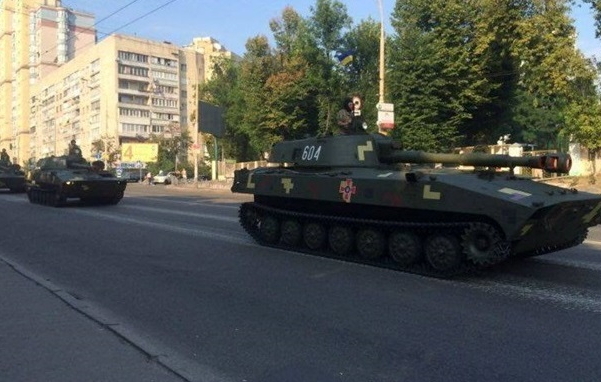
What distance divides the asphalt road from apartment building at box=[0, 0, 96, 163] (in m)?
105

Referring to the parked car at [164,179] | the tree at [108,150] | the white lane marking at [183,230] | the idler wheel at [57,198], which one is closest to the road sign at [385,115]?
the white lane marking at [183,230]

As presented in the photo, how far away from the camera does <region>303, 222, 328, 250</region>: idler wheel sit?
9742mm

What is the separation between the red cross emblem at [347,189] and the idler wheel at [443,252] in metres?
1.42

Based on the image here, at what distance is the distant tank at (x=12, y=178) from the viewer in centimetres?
2858

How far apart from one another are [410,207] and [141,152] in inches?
2771

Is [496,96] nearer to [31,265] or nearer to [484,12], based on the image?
[484,12]

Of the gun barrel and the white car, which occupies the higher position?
the gun barrel

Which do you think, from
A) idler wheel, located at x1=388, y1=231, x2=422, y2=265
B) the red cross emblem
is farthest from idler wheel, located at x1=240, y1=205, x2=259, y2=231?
idler wheel, located at x1=388, y1=231, x2=422, y2=265

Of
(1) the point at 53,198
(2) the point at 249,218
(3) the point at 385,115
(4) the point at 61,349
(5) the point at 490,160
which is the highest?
(3) the point at 385,115

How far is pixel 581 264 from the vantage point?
861 centimetres

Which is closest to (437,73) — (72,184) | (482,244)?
(72,184)

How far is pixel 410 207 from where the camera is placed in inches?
320

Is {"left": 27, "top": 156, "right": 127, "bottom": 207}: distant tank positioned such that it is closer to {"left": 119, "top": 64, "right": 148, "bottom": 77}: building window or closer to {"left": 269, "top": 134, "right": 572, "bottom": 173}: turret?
{"left": 269, "top": 134, "right": 572, "bottom": 173}: turret

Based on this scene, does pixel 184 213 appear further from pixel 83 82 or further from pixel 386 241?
pixel 83 82
